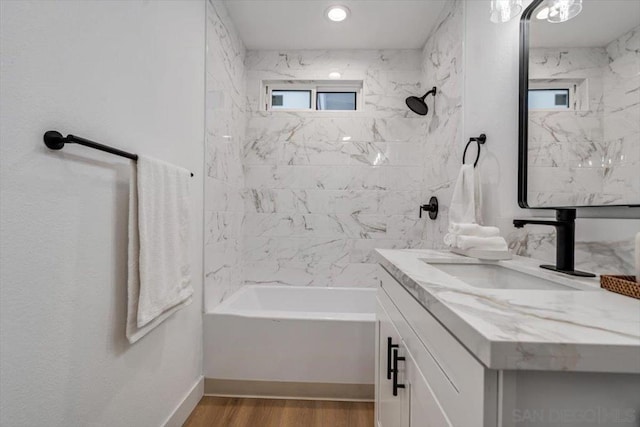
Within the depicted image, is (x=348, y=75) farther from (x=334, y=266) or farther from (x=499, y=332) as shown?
(x=499, y=332)

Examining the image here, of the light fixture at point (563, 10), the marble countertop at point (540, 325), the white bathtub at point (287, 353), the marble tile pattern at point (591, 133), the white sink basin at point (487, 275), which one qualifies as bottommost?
the white bathtub at point (287, 353)

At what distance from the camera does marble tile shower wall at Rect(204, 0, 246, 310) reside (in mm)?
1887

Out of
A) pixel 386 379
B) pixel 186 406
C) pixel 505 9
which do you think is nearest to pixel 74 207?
pixel 386 379

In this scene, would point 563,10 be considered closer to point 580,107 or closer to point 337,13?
point 580,107

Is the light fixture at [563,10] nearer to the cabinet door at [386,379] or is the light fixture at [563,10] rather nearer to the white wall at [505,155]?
the white wall at [505,155]

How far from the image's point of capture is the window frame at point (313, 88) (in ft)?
8.67

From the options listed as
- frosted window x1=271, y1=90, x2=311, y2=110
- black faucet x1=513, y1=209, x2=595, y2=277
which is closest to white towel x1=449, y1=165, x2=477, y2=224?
black faucet x1=513, y1=209, x2=595, y2=277

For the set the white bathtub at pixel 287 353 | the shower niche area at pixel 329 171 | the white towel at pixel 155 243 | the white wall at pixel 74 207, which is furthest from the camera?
the shower niche area at pixel 329 171

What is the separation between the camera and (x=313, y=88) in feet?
8.78

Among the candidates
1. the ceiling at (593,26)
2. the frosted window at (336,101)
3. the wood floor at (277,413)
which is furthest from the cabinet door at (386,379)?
the frosted window at (336,101)

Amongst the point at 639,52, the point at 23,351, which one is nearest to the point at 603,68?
the point at 639,52

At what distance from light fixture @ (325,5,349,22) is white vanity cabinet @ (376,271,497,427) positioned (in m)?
1.95

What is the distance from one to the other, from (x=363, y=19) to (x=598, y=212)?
202 cm

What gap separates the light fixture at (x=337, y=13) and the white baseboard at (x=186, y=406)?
265cm
